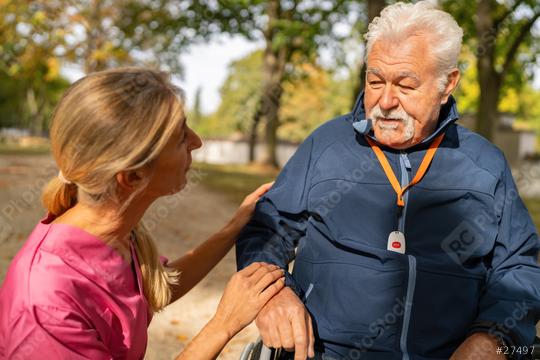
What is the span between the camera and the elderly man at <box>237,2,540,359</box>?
1.92 m

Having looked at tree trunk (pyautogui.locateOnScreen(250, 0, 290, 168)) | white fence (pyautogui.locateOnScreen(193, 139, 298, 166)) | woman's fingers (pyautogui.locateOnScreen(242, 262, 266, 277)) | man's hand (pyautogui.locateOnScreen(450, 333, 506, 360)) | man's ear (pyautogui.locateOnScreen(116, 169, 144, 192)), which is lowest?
white fence (pyautogui.locateOnScreen(193, 139, 298, 166))

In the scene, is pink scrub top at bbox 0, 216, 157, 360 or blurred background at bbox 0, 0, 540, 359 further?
blurred background at bbox 0, 0, 540, 359

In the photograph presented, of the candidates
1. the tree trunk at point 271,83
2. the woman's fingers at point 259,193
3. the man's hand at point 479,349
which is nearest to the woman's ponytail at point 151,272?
the woman's fingers at point 259,193

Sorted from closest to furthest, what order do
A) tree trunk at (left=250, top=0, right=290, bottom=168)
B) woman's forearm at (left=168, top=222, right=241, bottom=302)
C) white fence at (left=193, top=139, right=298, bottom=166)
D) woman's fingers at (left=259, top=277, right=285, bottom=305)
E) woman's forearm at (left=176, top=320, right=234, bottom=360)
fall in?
woman's forearm at (left=176, top=320, right=234, bottom=360) → woman's fingers at (left=259, top=277, right=285, bottom=305) → woman's forearm at (left=168, top=222, right=241, bottom=302) → tree trunk at (left=250, top=0, right=290, bottom=168) → white fence at (left=193, top=139, right=298, bottom=166)

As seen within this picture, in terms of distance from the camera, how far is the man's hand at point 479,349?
5.98 ft

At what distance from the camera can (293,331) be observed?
1.76 meters

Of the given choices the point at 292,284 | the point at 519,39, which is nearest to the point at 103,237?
the point at 292,284

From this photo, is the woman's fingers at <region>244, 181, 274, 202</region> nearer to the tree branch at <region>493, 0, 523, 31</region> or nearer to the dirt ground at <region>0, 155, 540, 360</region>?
the dirt ground at <region>0, 155, 540, 360</region>

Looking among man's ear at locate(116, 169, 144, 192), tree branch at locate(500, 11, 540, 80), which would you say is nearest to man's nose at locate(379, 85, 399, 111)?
man's ear at locate(116, 169, 144, 192)

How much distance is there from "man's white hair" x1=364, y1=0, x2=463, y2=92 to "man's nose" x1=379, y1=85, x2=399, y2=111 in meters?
0.19

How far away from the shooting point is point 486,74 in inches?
477

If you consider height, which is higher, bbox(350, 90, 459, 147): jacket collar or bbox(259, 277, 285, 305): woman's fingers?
bbox(350, 90, 459, 147): jacket collar

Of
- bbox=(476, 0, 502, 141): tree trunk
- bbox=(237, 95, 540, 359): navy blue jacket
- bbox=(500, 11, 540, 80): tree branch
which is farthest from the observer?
bbox=(500, 11, 540, 80): tree branch

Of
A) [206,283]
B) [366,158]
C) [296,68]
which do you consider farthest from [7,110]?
[366,158]
